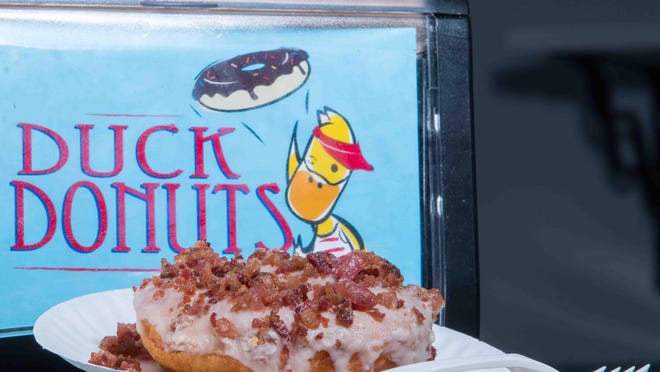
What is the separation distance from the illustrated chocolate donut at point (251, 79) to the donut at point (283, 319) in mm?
596

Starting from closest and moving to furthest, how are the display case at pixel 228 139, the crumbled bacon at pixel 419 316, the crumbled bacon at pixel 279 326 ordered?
1. the crumbled bacon at pixel 279 326
2. the crumbled bacon at pixel 419 316
3. the display case at pixel 228 139

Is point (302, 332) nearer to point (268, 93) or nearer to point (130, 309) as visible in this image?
point (130, 309)

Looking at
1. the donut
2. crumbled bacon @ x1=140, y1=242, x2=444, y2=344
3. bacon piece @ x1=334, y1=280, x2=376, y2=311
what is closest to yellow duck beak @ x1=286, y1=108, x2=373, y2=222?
crumbled bacon @ x1=140, y1=242, x2=444, y2=344

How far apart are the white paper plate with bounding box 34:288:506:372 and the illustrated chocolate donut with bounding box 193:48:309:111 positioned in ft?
1.74

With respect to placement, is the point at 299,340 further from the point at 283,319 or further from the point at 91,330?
the point at 91,330

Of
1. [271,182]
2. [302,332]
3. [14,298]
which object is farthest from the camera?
[271,182]

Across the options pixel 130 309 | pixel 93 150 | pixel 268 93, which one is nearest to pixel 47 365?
pixel 130 309

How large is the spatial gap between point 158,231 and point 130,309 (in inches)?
11.4

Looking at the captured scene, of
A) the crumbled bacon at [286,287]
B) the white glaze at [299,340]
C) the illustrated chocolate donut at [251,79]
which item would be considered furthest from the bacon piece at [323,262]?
the illustrated chocolate donut at [251,79]

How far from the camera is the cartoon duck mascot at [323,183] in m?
2.19

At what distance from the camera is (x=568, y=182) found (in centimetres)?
271

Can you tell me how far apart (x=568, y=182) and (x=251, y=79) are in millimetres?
1109

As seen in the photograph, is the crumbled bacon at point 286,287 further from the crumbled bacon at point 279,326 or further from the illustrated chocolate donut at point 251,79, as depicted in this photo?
the illustrated chocolate donut at point 251,79

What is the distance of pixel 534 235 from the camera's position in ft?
8.89
